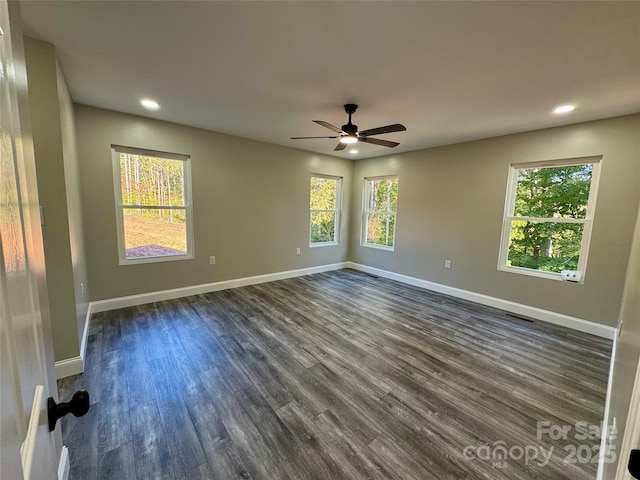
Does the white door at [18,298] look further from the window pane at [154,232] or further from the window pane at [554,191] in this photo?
the window pane at [554,191]

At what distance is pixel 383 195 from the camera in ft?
17.8

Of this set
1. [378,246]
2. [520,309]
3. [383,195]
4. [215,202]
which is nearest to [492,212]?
[520,309]

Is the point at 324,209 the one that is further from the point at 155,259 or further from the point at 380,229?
the point at 155,259

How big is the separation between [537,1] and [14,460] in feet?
8.13

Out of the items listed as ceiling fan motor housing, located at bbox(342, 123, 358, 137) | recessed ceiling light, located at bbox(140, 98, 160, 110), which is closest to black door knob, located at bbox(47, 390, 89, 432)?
ceiling fan motor housing, located at bbox(342, 123, 358, 137)

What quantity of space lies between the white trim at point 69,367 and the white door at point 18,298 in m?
1.99

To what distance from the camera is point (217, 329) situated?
2936mm

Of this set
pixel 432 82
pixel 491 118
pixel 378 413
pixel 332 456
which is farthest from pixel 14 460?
pixel 491 118

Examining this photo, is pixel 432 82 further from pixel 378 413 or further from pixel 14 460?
pixel 14 460

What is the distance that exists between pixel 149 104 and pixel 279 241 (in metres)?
2.75

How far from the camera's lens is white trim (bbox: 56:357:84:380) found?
2070 millimetres

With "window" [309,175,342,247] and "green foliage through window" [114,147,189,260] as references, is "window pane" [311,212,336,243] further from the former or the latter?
"green foliage through window" [114,147,189,260]

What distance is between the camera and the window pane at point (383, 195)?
5.19 meters

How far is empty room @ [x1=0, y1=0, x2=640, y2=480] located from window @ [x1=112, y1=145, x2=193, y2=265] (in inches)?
1.2
